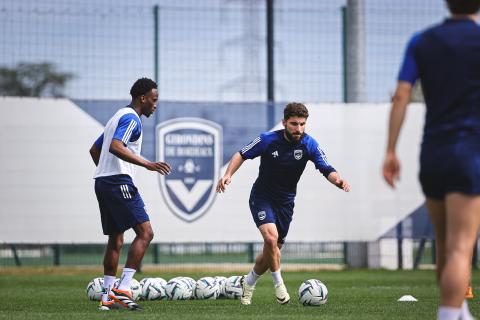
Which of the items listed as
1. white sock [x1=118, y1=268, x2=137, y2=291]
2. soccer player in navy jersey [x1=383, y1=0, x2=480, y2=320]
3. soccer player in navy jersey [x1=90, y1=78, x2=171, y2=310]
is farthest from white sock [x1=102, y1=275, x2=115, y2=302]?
soccer player in navy jersey [x1=383, y1=0, x2=480, y2=320]

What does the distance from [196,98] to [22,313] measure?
28.1ft

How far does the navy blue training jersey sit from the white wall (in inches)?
459

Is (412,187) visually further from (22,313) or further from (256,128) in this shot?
(22,313)

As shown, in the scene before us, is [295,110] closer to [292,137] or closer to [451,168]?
[292,137]

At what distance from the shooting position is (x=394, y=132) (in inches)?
221

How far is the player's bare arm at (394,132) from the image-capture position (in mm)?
5570

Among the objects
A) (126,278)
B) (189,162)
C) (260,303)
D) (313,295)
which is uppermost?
(189,162)

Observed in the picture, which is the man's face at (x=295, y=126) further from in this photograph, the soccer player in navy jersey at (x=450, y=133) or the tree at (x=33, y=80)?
the tree at (x=33, y=80)

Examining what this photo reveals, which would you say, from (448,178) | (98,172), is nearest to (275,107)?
(98,172)

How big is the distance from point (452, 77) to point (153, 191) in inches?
464

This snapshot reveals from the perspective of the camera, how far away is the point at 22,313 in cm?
911

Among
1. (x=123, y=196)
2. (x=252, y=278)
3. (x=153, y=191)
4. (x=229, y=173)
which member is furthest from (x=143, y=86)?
(x=153, y=191)

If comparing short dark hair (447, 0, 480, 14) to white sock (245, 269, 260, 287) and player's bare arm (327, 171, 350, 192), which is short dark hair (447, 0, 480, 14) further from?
white sock (245, 269, 260, 287)

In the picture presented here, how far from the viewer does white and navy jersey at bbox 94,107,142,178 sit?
30.8 ft
